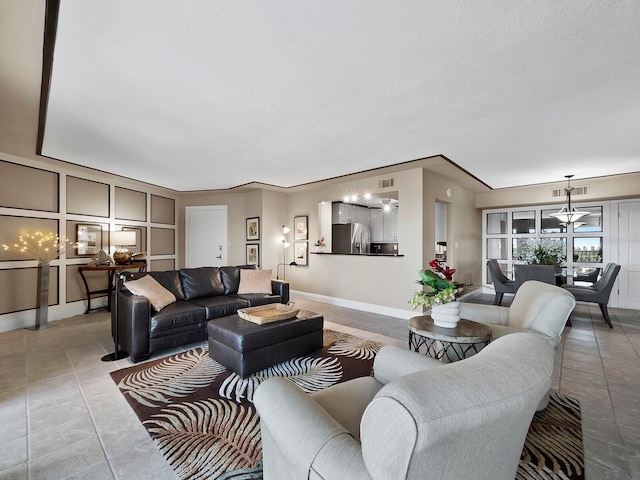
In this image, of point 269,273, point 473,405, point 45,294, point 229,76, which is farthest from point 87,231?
point 473,405

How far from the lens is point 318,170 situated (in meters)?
4.95

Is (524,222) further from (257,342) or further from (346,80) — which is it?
(257,342)

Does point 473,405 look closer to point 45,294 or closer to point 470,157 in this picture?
point 470,157

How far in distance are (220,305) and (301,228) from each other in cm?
326

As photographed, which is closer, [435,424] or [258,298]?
[435,424]

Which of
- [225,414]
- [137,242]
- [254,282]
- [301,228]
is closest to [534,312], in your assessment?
[225,414]

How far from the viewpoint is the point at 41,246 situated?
443 cm

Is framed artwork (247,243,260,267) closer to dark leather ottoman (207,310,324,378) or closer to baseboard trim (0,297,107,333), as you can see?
baseboard trim (0,297,107,333)

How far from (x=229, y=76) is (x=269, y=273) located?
296 cm

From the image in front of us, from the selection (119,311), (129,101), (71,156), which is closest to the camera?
(129,101)

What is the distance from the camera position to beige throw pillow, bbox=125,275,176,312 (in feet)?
10.6

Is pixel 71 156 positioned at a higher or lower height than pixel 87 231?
higher

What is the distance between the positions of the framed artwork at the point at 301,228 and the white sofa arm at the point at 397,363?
4.89 meters

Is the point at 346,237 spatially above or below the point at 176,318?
above
